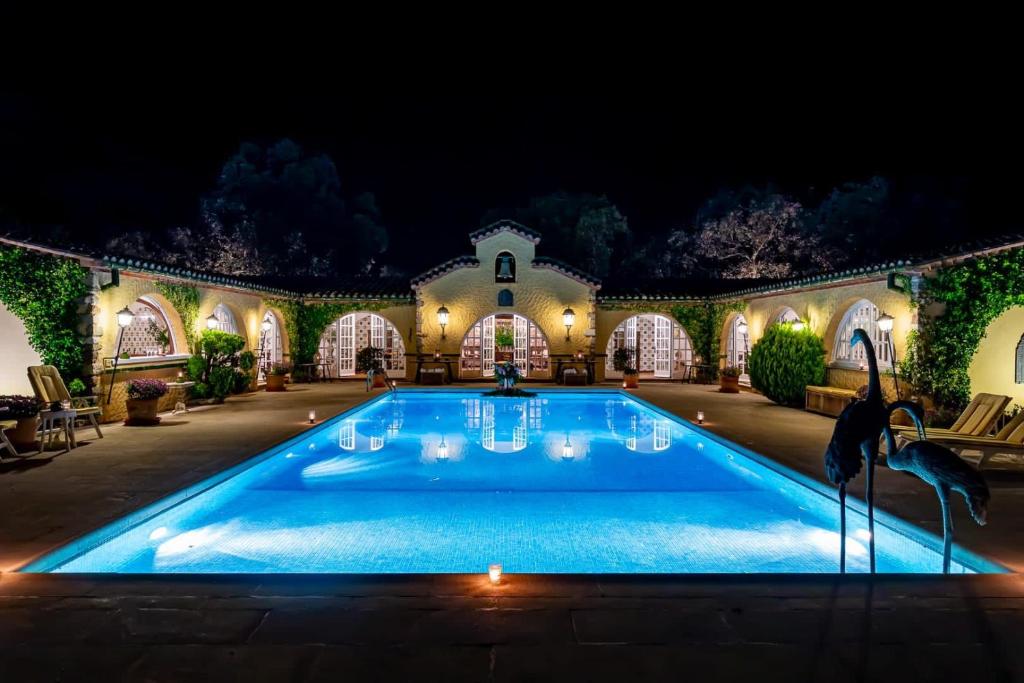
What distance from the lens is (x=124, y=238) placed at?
34.2 metres

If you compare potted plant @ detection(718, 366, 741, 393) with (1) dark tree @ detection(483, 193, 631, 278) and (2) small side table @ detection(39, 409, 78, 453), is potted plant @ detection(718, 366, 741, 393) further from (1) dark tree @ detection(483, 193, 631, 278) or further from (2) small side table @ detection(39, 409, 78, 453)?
(1) dark tree @ detection(483, 193, 631, 278)

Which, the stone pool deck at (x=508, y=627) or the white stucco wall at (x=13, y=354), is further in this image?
the white stucco wall at (x=13, y=354)

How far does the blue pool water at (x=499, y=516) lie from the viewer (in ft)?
16.3

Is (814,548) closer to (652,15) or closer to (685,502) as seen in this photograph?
(685,502)

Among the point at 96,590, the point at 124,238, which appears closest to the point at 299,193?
the point at 124,238

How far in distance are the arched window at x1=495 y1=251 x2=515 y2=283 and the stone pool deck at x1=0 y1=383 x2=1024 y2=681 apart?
1579 centimetres

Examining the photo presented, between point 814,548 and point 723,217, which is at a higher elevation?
point 723,217

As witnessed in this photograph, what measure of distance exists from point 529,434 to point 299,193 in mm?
32097

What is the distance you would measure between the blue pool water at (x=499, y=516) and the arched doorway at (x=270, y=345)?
1003 cm

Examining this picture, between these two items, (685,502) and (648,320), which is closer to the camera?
(685,502)

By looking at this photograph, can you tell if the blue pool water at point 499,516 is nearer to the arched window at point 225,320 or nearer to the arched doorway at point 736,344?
the arched window at point 225,320

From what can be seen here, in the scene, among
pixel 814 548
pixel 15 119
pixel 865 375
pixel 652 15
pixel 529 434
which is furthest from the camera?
pixel 15 119

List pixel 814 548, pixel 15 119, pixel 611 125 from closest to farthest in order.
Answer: pixel 814 548, pixel 15 119, pixel 611 125

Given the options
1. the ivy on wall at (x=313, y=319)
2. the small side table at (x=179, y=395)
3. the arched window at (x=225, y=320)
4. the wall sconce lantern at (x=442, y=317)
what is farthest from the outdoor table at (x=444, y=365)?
the small side table at (x=179, y=395)
